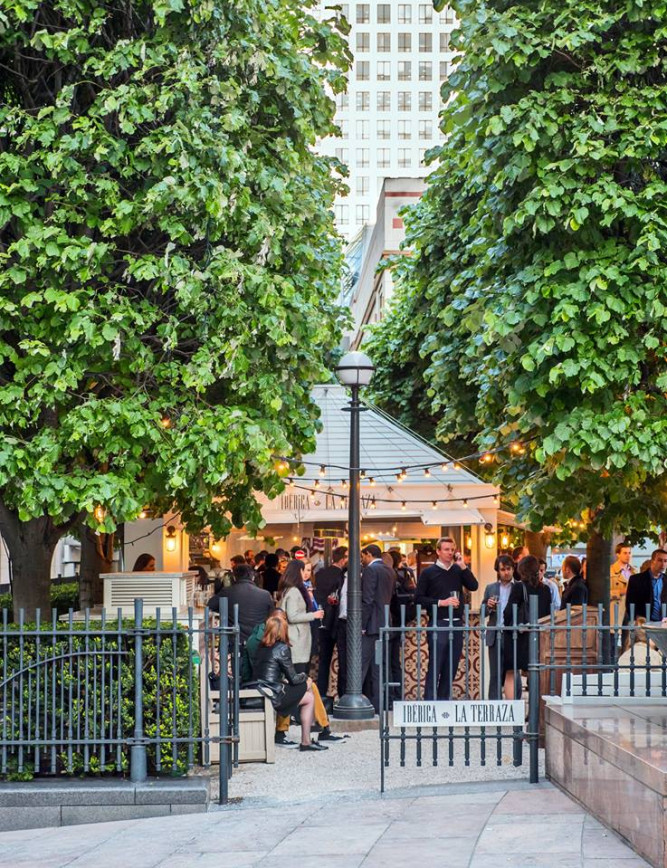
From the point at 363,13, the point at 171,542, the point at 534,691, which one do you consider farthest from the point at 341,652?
the point at 363,13

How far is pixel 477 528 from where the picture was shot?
21.4 metres

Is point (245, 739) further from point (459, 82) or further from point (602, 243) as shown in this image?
point (459, 82)

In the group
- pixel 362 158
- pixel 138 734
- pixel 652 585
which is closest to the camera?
pixel 138 734

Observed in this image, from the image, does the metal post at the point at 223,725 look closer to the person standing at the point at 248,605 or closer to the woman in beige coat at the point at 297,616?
the person standing at the point at 248,605

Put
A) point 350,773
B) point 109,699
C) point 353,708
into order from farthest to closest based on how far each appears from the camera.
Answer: point 353,708 → point 350,773 → point 109,699

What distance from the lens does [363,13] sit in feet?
398

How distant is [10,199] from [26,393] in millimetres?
1722

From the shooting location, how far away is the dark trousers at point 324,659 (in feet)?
49.2

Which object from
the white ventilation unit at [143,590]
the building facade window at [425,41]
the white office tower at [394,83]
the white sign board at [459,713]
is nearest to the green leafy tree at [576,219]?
the white sign board at [459,713]

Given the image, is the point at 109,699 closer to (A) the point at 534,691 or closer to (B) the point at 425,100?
(A) the point at 534,691

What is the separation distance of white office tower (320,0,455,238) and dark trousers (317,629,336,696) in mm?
108133

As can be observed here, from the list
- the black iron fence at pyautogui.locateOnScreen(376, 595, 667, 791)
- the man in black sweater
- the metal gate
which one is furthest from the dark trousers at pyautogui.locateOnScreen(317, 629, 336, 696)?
the man in black sweater

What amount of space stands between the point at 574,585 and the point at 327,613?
296 centimetres

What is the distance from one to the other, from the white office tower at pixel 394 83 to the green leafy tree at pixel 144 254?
4347 inches
